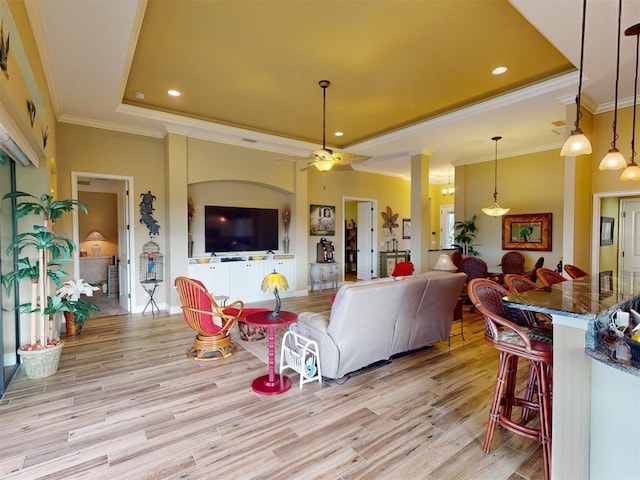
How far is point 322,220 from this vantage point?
827 centimetres

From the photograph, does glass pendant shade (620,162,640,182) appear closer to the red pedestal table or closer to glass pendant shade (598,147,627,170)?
glass pendant shade (598,147,627,170)

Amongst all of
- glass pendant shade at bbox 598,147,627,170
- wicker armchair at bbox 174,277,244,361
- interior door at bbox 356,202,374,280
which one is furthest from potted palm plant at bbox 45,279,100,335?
interior door at bbox 356,202,374,280

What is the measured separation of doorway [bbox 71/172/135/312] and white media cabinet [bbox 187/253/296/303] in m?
1.21

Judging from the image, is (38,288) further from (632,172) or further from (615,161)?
(632,172)

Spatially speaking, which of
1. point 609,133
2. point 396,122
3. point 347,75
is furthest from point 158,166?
point 609,133

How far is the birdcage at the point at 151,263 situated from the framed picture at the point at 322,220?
3442 millimetres

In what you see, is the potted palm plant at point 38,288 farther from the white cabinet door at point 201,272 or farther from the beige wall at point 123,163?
the white cabinet door at point 201,272

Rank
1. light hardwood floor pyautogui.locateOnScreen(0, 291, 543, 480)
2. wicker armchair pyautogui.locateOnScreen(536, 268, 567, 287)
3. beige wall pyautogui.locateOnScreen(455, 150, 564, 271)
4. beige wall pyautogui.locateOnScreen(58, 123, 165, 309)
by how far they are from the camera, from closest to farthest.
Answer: light hardwood floor pyautogui.locateOnScreen(0, 291, 543, 480) < wicker armchair pyautogui.locateOnScreen(536, 268, 567, 287) < beige wall pyautogui.locateOnScreen(58, 123, 165, 309) < beige wall pyautogui.locateOnScreen(455, 150, 564, 271)

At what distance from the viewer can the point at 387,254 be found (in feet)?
31.4

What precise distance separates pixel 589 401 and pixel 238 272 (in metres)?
5.85

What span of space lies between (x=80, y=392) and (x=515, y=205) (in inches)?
323

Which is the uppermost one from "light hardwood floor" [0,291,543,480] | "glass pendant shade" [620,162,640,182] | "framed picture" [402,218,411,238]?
"glass pendant shade" [620,162,640,182]

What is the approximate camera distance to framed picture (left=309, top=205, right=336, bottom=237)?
810 centimetres

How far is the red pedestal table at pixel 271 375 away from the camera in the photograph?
301cm
